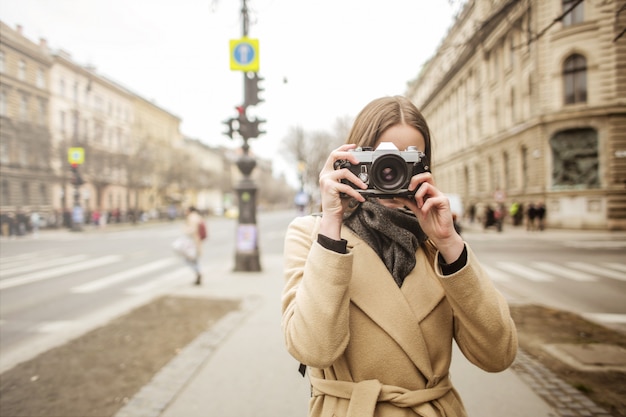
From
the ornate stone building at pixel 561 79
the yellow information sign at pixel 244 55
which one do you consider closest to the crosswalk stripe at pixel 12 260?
the ornate stone building at pixel 561 79

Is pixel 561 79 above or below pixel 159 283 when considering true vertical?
above

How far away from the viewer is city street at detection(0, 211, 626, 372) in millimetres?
3201

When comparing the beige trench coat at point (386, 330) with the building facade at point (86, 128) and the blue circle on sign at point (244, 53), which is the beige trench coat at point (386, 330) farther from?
the blue circle on sign at point (244, 53)

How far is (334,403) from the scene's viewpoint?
4.37 feet

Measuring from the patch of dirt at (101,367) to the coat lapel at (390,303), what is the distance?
266 centimetres

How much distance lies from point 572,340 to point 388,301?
12.9ft

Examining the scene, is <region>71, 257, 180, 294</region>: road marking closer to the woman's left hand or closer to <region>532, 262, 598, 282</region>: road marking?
the woman's left hand

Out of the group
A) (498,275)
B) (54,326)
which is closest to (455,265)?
(54,326)

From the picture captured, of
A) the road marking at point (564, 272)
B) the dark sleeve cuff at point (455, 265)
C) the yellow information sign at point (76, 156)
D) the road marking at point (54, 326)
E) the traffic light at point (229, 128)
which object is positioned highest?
the traffic light at point (229, 128)

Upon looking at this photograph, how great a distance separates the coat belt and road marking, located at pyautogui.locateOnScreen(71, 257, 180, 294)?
26.4 feet

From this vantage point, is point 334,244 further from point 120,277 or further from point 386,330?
point 120,277

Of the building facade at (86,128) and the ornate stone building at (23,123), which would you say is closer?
the ornate stone building at (23,123)

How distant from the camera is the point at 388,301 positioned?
4.24 ft

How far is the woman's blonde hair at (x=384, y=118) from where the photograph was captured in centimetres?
142
